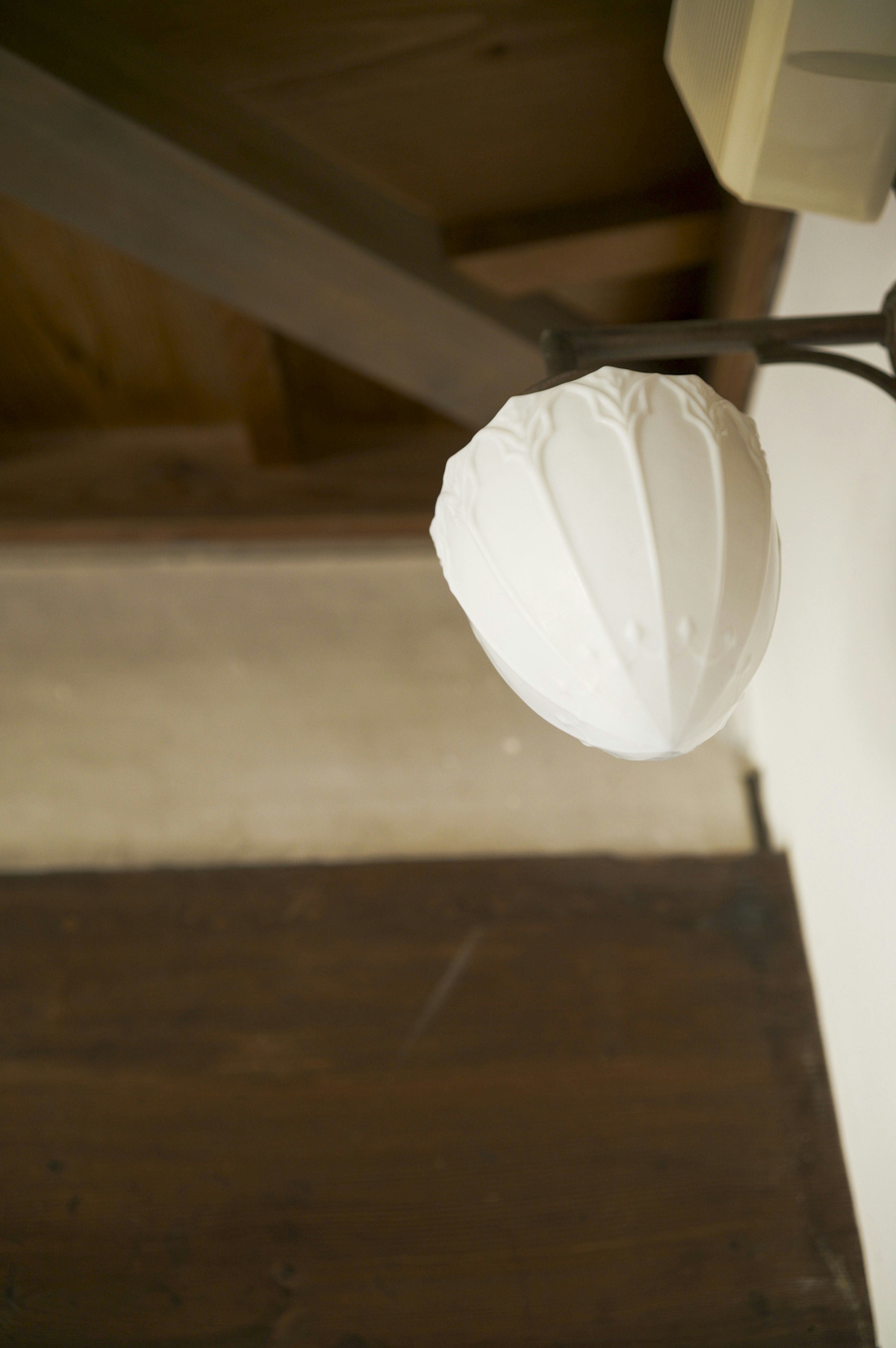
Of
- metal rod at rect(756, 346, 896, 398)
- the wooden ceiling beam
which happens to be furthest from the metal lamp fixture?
the wooden ceiling beam

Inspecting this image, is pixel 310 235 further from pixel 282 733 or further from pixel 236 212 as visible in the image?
pixel 282 733

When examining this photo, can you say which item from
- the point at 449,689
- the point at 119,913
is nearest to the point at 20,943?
the point at 119,913

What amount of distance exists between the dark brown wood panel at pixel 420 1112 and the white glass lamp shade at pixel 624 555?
63 cm

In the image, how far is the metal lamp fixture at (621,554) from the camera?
425 mm

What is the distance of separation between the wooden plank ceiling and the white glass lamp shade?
25.7 inches

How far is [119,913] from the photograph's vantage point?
1.07m

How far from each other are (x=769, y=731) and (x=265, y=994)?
711 millimetres

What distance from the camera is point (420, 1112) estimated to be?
94cm

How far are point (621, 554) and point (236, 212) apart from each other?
737 mm

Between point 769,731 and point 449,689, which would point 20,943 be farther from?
point 769,731

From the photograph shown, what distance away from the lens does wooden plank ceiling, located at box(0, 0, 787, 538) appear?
0.90 metres

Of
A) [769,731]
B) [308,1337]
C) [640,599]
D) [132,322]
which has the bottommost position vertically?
[308,1337]

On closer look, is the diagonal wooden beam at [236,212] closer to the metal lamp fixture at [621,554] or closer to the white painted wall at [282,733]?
the white painted wall at [282,733]

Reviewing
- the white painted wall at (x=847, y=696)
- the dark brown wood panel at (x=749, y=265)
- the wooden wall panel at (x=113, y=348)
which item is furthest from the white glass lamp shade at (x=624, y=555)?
the wooden wall panel at (x=113, y=348)
